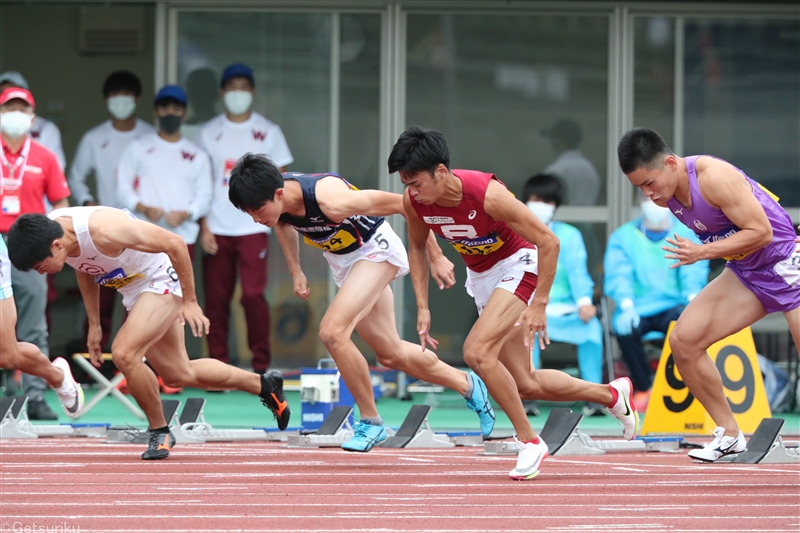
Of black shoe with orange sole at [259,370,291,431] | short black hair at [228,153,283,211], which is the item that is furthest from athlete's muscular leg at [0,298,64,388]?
short black hair at [228,153,283,211]

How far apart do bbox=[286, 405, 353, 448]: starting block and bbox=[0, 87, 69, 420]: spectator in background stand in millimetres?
2939

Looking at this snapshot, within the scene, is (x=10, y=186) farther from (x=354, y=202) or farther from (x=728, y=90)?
(x=728, y=90)

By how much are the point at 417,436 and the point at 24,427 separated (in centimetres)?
300

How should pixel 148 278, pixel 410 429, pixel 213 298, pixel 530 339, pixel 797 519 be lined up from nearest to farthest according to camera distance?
pixel 797 519 → pixel 530 339 → pixel 148 278 → pixel 410 429 → pixel 213 298

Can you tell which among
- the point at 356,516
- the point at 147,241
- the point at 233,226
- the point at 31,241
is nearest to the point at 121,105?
the point at 233,226

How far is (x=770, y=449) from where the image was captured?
25.4 ft

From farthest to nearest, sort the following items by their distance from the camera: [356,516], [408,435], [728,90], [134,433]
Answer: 1. [728,90]
2. [134,433]
3. [408,435]
4. [356,516]

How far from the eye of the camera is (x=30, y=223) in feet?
24.4

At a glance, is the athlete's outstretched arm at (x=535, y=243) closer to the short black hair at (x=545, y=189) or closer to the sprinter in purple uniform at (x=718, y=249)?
the sprinter in purple uniform at (x=718, y=249)

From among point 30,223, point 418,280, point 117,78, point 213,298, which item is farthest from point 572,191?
point 30,223

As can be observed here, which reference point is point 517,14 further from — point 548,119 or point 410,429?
point 410,429

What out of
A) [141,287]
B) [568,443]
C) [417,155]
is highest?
A: [417,155]

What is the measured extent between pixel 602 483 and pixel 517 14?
7328 millimetres

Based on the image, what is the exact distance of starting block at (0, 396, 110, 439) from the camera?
9391 millimetres
